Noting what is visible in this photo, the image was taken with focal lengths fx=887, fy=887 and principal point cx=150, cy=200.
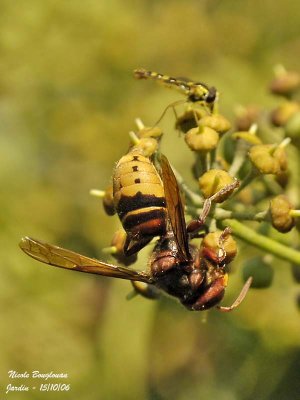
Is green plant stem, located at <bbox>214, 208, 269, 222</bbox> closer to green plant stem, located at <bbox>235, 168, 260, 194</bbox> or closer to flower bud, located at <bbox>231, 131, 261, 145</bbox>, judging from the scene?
green plant stem, located at <bbox>235, 168, 260, 194</bbox>

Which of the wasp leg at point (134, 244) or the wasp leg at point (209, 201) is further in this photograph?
the wasp leg at point (134, 244)

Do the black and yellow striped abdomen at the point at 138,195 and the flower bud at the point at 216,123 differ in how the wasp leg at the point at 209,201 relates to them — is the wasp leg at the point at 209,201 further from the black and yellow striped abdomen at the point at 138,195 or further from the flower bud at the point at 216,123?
the flower bud at the point at 216,123

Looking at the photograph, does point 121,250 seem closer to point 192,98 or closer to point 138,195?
point 138,195

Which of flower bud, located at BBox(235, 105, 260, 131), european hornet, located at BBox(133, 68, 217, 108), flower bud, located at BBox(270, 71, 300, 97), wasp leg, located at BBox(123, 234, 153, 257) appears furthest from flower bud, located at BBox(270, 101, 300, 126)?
wasp leg, located at BBox(123, 234, 153, 257)

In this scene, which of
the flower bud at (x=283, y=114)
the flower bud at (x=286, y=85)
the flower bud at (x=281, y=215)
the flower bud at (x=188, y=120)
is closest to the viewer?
the flower bud at (x=281, y=215)

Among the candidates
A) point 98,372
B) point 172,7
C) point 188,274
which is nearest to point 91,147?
point 172,7

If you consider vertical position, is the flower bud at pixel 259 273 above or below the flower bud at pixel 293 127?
below

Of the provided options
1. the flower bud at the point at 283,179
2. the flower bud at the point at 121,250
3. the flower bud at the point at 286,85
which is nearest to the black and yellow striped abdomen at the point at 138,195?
the flower bud at the point at 121,250

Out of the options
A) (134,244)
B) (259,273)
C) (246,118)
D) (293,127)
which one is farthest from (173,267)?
(246,118)
